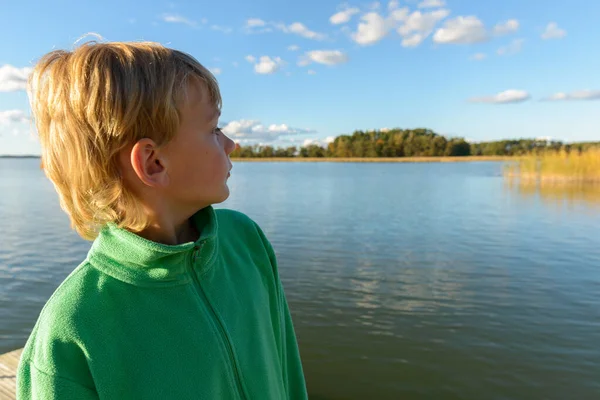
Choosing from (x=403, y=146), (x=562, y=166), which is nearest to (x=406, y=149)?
(x=403, y=146)

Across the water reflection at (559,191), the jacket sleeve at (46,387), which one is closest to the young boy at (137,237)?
the jacket sleeve at (46,387)

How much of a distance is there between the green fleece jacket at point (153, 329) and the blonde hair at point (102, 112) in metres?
0.09

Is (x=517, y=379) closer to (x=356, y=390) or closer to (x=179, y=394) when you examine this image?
(x=356, y=390)

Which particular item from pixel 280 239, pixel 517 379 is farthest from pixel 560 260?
pixel 280 239

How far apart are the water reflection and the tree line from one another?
6554cm

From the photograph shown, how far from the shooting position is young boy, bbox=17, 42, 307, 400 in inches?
36.2

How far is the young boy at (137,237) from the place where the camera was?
3.02 ft

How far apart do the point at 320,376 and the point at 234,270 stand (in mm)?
4594

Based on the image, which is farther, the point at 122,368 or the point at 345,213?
the point at 345,213

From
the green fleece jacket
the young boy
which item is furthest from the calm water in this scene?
the young boy

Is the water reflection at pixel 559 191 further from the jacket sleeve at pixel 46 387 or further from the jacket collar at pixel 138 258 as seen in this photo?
the jacket sleeve at pixel 46 387

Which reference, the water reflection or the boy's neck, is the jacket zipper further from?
the water reflection

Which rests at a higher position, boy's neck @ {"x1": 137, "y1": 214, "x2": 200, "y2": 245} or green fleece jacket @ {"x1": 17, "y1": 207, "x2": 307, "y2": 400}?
boy's neck @ {"x1": 137, "y1": 214, "x2": 200, "y2": 245}

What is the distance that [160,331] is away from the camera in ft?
3.29
